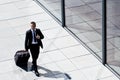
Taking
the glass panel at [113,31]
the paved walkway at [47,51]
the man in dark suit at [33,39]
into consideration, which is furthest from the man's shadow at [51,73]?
the glass panel at [113,31]

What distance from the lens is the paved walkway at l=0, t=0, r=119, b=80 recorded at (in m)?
15.1

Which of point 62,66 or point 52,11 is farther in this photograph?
point 52,11

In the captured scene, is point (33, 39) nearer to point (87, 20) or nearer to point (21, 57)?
point (21, 57)

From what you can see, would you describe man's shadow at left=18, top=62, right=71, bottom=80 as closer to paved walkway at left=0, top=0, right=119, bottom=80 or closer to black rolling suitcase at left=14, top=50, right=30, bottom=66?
paved walkway at left=0, top=0, right=119, bottom=80

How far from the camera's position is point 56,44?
56.1 ft

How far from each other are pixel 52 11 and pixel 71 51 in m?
3.67

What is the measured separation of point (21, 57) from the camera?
15.6m

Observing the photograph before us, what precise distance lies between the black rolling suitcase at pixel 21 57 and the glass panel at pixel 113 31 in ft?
9.57

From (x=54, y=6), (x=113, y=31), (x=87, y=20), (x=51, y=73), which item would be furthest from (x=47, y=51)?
(x=54, y=6)

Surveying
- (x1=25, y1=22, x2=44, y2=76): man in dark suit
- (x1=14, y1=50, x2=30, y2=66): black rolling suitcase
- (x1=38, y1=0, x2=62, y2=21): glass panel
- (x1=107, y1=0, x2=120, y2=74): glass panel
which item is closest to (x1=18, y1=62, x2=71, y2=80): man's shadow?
(x1=14, y1=50, x2=30, y2=66): black rolling suitcase

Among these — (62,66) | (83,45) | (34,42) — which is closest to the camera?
(34,42)

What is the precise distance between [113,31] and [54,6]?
4.84 meters

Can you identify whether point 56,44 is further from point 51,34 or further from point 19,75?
point 19,75

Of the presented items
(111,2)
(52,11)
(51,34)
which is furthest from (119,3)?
(52,11)
